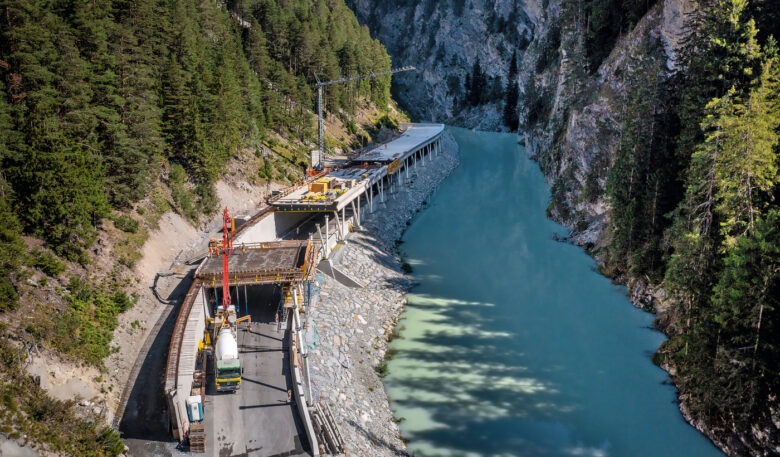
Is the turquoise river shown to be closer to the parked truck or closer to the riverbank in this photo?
the riverbank

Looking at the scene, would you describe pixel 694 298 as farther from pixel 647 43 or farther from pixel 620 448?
pixel 647 43

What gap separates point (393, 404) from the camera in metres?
28.0

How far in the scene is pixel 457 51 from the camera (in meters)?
176

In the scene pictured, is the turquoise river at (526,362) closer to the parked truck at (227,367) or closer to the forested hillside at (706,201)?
the forested hillside at (706,201)

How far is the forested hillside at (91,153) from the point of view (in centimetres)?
2402

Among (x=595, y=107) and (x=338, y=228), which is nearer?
(x=338, y=228)

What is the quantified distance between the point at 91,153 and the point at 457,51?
512 ft

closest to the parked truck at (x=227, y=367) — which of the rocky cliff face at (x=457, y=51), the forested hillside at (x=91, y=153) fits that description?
the forested hillside at (x=91, y=153)

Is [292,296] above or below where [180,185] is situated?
below

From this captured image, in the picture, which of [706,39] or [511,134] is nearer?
[706,39]

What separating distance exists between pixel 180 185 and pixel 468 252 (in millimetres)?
26124

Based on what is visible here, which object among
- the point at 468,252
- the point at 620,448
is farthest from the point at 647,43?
the point at 620,448

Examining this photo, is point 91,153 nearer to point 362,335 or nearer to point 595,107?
point 362,335

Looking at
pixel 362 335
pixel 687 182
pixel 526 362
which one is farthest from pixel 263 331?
pixel 687 182
